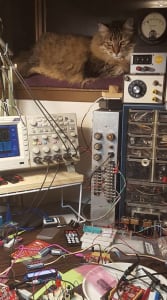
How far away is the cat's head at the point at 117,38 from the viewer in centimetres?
157

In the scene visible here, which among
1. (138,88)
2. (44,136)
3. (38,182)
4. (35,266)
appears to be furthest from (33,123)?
(35,266)

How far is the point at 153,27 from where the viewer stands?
125 centimetres

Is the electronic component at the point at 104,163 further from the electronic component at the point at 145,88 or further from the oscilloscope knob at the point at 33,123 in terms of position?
the oscilloscope knob at the point at 33,123

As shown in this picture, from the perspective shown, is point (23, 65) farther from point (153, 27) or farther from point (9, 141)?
point (153, 27)

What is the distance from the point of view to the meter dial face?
1.24 m

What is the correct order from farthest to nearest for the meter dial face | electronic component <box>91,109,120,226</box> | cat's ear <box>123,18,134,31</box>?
1. cat's ear <box>123,18,134,31</box>
2. electronic component <box>91,109,120,226</box>
3. the meter dial face

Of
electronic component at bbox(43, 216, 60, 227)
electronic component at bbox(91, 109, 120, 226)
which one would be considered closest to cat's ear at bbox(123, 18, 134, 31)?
electronic component at bbox(91, 109, 120, 226)

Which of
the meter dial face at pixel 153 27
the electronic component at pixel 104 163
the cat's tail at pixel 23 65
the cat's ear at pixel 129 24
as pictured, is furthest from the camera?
the cat's tail at pixel 23 65

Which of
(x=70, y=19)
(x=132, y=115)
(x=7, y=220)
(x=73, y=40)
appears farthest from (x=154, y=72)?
(x=7, y=220)

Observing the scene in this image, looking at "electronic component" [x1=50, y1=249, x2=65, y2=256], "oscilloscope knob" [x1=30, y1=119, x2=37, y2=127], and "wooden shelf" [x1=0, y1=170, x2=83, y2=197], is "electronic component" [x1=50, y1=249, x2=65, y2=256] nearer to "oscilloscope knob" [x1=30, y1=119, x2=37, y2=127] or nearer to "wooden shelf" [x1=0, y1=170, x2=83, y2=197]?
"wooden shelf" [x1=0, y1=170, x2=83, y2=197]

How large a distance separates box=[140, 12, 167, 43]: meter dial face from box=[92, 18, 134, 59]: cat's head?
0.31 m

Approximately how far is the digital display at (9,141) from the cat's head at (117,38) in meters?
0.67

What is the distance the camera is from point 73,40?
1.72 meters

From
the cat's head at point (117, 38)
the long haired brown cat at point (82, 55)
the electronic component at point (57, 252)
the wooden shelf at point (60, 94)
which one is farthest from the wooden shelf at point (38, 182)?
the cat's head at point (117, 38)
